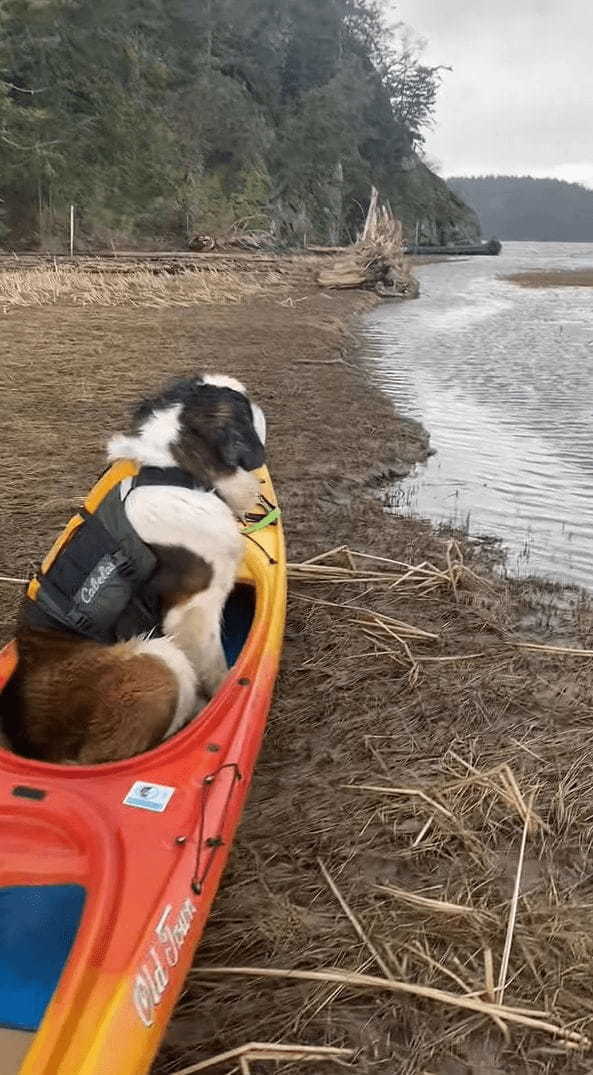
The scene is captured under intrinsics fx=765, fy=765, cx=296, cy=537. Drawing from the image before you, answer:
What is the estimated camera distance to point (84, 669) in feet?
8.39

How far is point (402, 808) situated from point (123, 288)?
56.4ft

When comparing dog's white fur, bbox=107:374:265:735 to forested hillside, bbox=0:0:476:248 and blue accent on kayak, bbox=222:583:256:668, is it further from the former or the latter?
forested hillside, bbox=0:0:476:248

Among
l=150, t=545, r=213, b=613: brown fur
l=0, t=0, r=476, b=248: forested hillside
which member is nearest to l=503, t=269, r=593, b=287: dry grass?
l=0, t=0, r=476, b=248: forested hillside

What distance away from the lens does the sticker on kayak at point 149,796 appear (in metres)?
2.24

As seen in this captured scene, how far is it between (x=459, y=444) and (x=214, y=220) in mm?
34124

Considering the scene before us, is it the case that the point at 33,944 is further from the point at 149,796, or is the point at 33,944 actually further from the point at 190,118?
the point at 190,118

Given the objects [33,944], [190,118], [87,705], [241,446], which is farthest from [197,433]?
[190,118]

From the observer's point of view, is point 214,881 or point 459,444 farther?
point 459,444

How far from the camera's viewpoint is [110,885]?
1951 millimetres

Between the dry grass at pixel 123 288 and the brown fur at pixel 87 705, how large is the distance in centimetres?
1270

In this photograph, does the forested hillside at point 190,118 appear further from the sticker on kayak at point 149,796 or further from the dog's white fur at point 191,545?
the sticker on kayak at point 149,796

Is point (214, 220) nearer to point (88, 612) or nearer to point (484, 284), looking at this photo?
point (484, 284)

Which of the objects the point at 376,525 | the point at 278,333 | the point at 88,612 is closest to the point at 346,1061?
the point at 88,612

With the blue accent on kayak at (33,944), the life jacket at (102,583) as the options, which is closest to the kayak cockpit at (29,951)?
the blue accent on kayak at (33,944)
